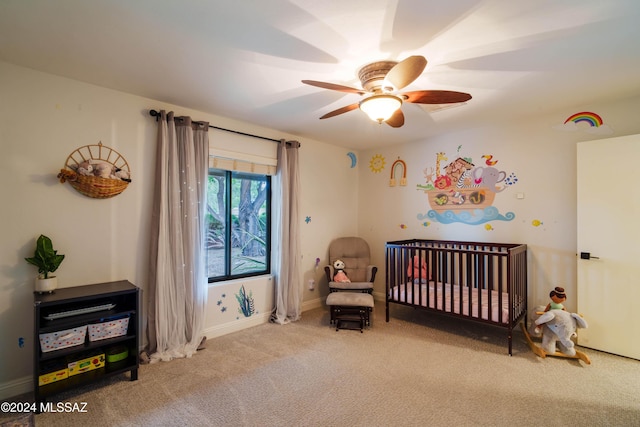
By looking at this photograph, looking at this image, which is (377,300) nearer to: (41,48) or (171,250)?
(171,250)

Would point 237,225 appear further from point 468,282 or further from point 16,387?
point 468,282

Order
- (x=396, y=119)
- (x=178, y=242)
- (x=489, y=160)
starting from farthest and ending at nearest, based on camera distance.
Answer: (x=489, y=160) < (x=178, y=242) < (x=396, y=119)

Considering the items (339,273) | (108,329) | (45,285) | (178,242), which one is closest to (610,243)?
(339,273)

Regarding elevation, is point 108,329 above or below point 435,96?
below

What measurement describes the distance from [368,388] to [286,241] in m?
1.91

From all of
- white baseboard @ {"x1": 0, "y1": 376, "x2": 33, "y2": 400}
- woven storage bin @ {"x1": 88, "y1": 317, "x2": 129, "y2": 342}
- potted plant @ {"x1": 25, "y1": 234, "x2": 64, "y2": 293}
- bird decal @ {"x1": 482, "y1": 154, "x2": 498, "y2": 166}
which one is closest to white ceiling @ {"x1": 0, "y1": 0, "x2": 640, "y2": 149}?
bird decal @ {"x1": 482, "y1": 154, "x2": 498, "y2": 166}

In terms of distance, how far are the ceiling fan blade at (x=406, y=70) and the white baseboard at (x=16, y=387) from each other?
3.35m

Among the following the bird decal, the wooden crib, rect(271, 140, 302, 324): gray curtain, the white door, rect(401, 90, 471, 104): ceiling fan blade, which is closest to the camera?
rect(401, 90, 471, 104): ceiling fan blade

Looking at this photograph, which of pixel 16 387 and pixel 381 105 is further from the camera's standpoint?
pixel 16 387

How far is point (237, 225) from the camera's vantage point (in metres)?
3.49

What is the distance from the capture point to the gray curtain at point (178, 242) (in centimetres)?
261

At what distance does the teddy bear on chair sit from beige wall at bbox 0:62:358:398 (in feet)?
7.32

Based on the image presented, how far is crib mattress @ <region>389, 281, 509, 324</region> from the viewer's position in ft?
9.09

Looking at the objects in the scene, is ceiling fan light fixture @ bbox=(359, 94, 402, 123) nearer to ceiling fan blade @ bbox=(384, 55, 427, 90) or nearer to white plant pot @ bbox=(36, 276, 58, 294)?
ceiling fan blade @ bbox=(384, 55, 427, 90)
